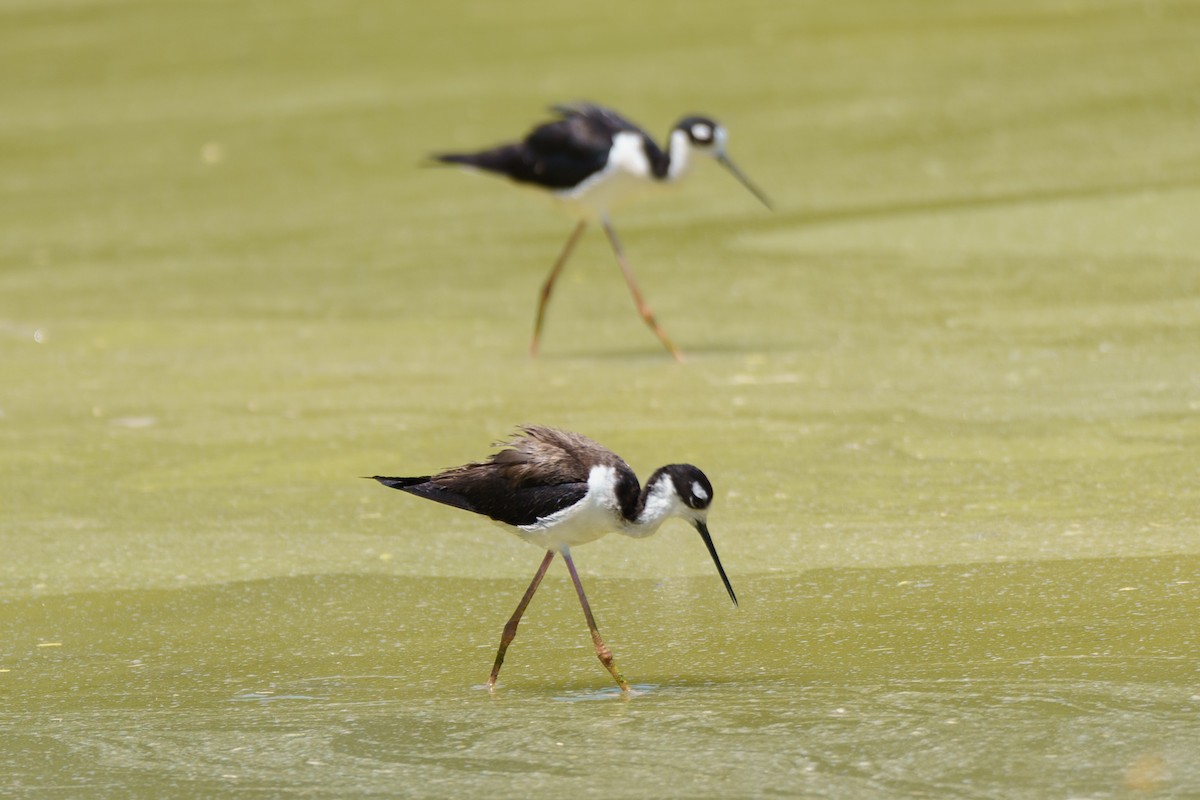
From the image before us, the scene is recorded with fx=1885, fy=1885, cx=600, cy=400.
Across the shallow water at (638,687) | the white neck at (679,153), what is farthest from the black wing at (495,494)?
the white neck at (679,153)

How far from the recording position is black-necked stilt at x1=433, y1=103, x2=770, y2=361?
8922mm

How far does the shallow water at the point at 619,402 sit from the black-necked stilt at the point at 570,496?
32 cm

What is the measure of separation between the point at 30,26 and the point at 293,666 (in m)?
12.4

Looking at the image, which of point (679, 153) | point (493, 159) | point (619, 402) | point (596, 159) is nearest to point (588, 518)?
point (619, 402)

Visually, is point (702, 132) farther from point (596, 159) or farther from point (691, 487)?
point (691, 487)

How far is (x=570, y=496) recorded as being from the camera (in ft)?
15.6

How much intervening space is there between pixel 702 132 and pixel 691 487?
464 centimetres

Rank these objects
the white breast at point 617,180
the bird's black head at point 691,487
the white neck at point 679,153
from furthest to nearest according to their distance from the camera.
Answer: the white neck at point 679,153
the white breast at point 617,180
the bird's black head at point 691,487

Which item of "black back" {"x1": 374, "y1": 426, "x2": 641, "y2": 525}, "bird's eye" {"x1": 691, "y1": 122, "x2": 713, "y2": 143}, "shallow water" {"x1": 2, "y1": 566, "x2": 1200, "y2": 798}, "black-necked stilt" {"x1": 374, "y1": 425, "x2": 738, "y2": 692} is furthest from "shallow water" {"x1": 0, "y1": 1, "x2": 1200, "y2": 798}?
"bird's eye" {"x1": 691, "y1": 122, "x2": 713, "y2": 143}

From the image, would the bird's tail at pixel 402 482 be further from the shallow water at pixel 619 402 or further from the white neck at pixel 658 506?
the white neck at pixel 658 506

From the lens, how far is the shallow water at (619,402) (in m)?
4.38

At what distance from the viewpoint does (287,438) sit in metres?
7.30

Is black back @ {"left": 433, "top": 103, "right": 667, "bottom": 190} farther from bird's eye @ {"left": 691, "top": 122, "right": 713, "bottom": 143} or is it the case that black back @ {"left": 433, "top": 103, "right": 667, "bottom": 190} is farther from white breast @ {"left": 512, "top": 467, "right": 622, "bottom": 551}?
white breast @ {"left": 512, "top": 467, "right": 622, "bottom": 551}

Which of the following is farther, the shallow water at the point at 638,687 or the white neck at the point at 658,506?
the white neck at the point at 658,506
